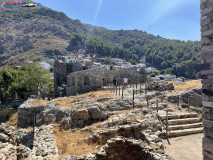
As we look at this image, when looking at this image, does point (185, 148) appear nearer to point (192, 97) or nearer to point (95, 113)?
point (95, 113)

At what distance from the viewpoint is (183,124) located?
12781mm

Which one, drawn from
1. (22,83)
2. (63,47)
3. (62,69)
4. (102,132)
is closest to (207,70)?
(102,132)

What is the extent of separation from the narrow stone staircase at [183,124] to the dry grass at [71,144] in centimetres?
629

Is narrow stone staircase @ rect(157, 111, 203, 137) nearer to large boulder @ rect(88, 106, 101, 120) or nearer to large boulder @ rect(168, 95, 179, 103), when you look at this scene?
large boulder @ rect(168, 95, 179, 103)

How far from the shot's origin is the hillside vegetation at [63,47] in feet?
305

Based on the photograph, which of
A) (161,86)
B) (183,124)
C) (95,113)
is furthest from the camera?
(161,86)

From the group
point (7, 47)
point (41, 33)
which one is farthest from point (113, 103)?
point (41, 33)

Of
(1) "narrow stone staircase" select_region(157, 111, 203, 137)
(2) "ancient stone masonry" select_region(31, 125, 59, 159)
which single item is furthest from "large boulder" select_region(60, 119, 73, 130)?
(1) "narrow stone staircase" select_region(157, 111, 203, 137)

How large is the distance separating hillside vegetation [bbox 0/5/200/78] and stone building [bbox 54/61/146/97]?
61.0 m

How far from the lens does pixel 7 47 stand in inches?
4491

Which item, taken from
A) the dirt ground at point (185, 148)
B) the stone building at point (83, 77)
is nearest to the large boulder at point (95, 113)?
the dirt ground at point (185, 148)

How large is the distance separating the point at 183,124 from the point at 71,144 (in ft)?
30.7

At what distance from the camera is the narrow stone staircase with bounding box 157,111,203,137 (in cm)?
1154

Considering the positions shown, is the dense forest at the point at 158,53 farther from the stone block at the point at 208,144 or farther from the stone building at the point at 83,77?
the stone block at the point at 208,144
